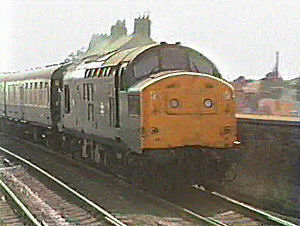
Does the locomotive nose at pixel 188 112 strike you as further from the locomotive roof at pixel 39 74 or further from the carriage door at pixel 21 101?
the carriage door at pixel 21 101

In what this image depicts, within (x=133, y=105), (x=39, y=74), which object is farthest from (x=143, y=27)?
(x=133, y=105)

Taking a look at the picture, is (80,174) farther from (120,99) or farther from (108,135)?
(120,99)

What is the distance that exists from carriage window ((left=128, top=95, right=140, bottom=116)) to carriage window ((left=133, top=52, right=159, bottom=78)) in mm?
611

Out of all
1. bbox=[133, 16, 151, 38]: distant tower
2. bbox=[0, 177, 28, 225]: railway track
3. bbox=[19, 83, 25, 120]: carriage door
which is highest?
bbox=[133, 16, 151, 38]: distant tower

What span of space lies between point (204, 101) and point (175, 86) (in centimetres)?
62

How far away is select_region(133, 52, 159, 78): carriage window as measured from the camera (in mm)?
10727

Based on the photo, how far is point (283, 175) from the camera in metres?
10.1

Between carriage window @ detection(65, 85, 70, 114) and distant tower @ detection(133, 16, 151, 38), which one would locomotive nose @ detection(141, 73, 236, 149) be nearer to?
carriage window @ detection(65, 85, 70, 114)

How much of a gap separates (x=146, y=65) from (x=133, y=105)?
1036mm

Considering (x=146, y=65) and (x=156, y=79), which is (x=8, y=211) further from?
(x=146, y=65)

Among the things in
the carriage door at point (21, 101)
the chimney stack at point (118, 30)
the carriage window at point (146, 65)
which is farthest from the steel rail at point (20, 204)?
the chimney stack at point (118, 30)

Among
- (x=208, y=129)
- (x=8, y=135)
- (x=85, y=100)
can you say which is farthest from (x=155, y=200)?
(x=8, y=135)

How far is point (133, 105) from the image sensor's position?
→ 10180 millimetres

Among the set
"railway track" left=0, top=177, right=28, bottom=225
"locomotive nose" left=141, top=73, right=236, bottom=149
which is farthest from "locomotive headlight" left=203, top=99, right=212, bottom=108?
"railway track" left=0, top=177, right=28, bottom=225
